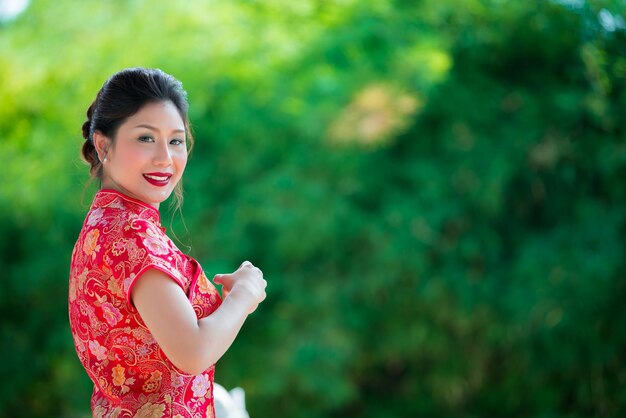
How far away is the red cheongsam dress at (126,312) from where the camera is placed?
1205 mm

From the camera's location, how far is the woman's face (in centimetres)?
128

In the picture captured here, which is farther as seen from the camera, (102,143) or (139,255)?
(102,143)

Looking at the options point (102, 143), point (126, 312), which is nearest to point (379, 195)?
point (102, 143)

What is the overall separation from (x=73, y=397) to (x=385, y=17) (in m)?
2.66

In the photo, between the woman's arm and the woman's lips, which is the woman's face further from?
the woman's arm

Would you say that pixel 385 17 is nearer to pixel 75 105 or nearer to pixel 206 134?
pixel 206 134

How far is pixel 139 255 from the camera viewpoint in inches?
47.0

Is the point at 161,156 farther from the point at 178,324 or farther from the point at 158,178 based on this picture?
the point at 178,324

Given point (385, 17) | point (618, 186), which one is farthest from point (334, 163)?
point (618, 186)

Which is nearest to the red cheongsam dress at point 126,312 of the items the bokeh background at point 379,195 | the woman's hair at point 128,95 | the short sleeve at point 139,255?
the short sleeve at point 139,255

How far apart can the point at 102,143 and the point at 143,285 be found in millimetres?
272

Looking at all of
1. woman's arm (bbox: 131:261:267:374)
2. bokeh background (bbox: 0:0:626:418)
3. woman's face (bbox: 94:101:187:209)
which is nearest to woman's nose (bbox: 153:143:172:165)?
woman's face (bbox: 94:101:187:209)

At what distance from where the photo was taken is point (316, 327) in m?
4.41

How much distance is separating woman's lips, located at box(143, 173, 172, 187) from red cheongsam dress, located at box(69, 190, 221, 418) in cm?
4
